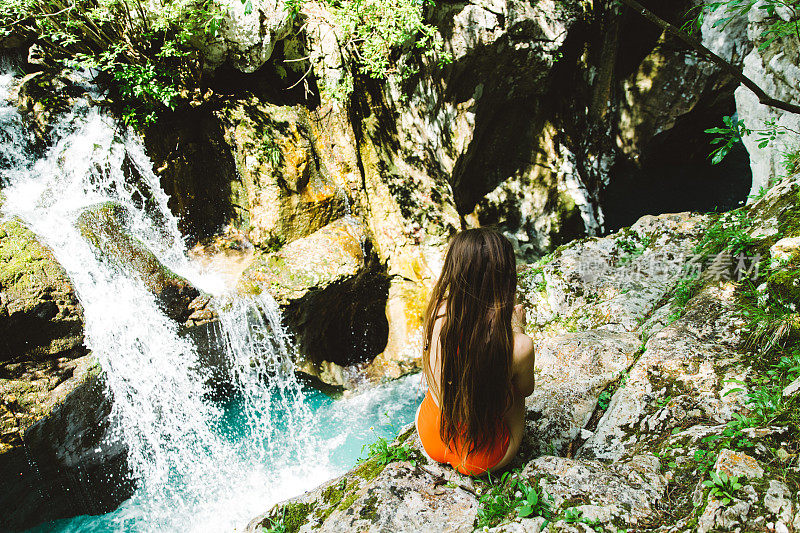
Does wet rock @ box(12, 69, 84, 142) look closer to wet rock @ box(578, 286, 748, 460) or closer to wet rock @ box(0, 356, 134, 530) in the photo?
wet rock @ box(0, 356, 134, 530)

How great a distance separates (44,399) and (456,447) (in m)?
4.76

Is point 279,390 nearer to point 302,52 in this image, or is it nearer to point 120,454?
point 120,454

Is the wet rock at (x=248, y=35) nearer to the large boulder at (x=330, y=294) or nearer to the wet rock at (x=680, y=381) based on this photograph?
the large boulder at (x=330, y=294)

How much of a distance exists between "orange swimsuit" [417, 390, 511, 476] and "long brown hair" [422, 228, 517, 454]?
0.07m

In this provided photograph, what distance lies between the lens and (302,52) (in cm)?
699

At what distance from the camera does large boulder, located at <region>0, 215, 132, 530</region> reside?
4391mm

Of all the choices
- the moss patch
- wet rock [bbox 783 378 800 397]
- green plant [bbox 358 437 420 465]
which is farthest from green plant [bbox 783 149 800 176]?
the moss patch

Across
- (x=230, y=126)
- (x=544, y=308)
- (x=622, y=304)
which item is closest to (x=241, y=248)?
(x=230, y=126)

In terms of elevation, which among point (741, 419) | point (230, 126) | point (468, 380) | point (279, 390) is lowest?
point (279, 390)

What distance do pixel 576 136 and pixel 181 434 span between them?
27.6 feet

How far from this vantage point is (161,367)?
545cm

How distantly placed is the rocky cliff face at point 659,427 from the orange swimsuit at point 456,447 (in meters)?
0.07

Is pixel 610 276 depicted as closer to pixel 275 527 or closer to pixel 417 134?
pixel 275 527

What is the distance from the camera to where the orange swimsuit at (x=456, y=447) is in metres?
2.11
